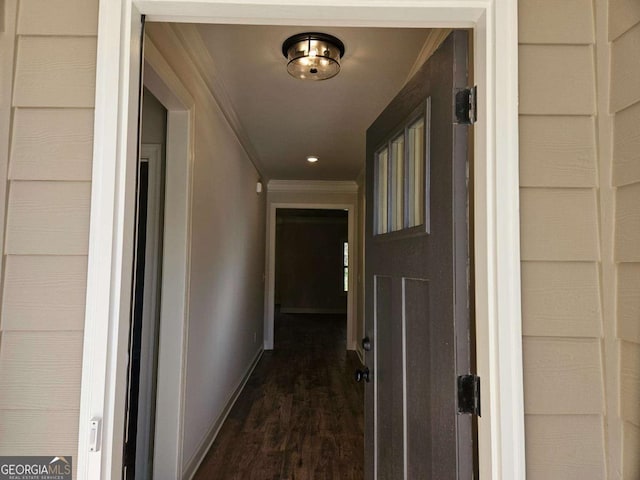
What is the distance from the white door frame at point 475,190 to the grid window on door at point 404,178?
0.27 meters

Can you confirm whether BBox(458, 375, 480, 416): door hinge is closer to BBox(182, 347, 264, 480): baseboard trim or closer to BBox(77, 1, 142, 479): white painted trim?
BBox(77, 1, 142, 479): white painted trim

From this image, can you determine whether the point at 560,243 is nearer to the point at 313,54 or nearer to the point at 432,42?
the point at 432,42

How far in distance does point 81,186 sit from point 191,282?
53.4 inches

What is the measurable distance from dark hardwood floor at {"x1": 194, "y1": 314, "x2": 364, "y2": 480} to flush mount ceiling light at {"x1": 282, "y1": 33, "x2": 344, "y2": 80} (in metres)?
2.41

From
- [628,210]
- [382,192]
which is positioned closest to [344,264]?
[382,192]

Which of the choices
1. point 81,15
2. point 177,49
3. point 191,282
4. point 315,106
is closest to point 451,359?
point 81,15

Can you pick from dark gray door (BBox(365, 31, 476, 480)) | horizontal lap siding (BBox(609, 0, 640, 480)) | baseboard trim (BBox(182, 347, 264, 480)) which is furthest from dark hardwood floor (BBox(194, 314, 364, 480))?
horizontal lap siding (BBox(609, 0, 640, 480))

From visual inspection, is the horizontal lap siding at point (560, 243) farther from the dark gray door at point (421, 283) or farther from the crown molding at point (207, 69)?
the crown molding at point (207, 69)

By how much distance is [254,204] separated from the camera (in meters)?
4.71

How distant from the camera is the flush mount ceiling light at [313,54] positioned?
2.01 meters

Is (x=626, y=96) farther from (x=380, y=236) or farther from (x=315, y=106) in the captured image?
(x=315, y=106)

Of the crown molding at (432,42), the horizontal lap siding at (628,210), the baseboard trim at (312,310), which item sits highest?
the crown molding at (432,42)

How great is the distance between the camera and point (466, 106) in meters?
1.09

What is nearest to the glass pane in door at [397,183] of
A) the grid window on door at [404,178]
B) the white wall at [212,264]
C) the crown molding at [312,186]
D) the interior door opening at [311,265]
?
the grid window on door at [404,178]
